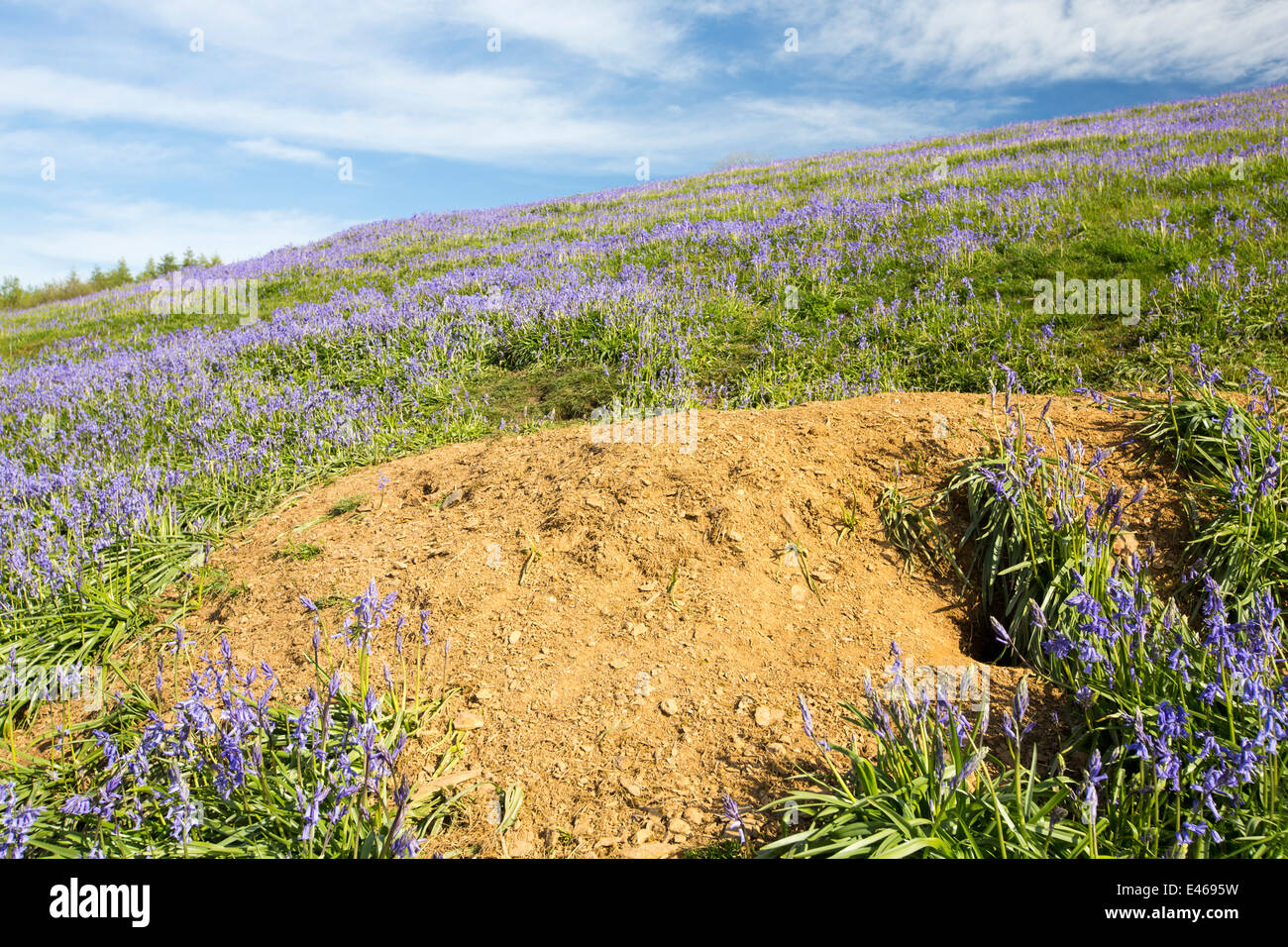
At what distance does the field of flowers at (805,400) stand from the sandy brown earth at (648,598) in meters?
0.26

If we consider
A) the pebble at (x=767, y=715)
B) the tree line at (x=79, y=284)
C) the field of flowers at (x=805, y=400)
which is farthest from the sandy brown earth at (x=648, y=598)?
the tree line at (x=79, y=284)

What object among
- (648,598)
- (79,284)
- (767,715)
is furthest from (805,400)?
(79,284)

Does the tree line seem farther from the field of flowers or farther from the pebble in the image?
the pebble

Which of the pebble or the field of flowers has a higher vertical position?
the field of flowers

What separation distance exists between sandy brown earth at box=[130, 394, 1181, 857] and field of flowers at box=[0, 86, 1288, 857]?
0.26 metres

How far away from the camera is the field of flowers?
2.36 m

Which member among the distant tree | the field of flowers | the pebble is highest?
the distant tree

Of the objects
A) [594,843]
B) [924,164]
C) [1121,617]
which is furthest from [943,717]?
[924,164]

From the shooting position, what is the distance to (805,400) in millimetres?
7648

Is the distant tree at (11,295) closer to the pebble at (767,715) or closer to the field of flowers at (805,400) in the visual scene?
the field of flowers at (805,400)

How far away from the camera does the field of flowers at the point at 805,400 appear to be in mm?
2363

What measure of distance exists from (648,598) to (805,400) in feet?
14.7

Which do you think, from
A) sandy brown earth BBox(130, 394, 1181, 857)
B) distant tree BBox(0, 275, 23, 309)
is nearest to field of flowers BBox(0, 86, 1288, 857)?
sandy brown earth BBox(130, 394, 1181, 857)
